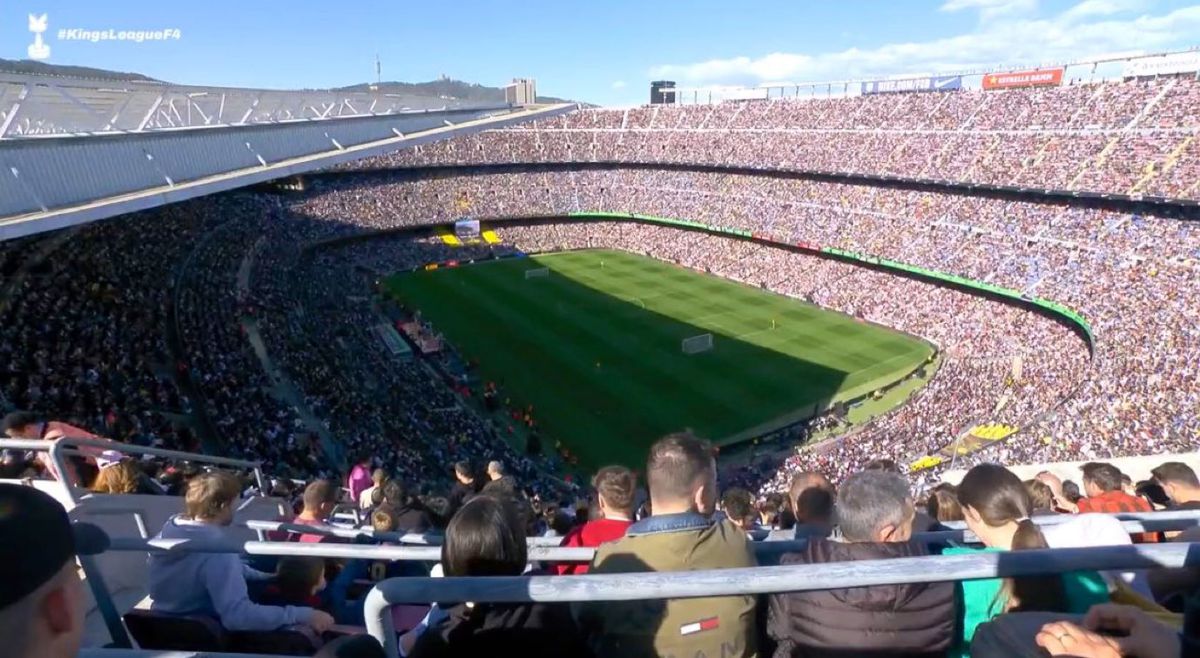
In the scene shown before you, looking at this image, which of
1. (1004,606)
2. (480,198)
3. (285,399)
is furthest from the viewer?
(480,198)

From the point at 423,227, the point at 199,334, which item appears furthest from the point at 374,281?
the point at 199,334

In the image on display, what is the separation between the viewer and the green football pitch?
24719 mm

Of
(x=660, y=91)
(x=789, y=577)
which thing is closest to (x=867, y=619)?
(x=789, y=577)

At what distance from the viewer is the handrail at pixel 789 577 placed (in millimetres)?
1529

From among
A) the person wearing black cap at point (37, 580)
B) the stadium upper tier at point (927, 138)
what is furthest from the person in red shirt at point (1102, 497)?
the stadium upper tier at point (927, 138)

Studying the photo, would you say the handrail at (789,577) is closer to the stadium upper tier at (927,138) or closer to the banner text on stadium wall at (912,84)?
the stadium upper tier at (927,138)

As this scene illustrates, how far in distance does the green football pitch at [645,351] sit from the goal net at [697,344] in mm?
284

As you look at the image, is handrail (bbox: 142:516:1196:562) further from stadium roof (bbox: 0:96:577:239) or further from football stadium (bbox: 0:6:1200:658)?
stadium roof (bbox: 0:96:577:239)

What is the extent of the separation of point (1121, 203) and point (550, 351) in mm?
23873

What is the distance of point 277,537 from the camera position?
5355 millimetres

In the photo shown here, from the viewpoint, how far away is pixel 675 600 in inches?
92.0

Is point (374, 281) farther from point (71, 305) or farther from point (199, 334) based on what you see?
point (71, 305)

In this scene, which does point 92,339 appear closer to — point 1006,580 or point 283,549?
point 283,549

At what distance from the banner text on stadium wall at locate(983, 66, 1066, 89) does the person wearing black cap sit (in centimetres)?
4789
